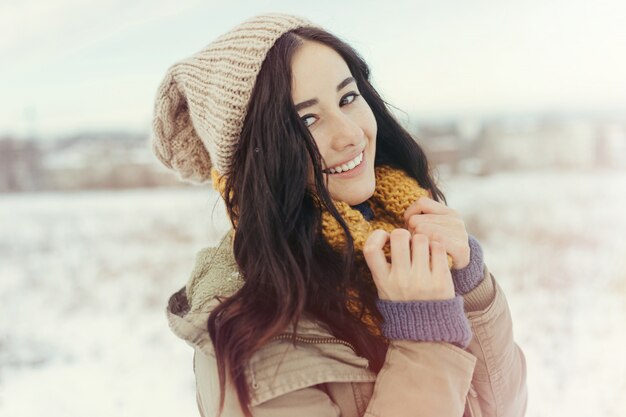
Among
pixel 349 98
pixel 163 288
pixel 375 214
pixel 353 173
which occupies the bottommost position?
pixel 163 288

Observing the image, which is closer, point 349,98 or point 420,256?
point 420,256

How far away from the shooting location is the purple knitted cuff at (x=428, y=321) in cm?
66

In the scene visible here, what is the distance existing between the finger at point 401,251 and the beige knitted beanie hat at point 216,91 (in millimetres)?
287

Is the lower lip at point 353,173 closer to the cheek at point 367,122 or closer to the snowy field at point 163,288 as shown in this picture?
the cheek at point 367,122

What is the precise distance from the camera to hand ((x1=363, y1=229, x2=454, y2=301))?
671 millimetres

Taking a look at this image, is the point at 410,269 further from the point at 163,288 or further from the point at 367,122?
the point at 163,288

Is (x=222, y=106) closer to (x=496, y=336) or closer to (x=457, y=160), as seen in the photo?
(x=496, y=336)

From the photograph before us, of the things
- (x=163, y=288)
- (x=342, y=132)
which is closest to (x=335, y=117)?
(x=342, y=132)

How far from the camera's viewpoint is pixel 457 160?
2686 millimetres

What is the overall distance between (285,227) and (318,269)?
79 millimetres

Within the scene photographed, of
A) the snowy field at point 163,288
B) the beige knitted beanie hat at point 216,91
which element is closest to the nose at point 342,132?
the beige knitted beanie hat at point 216,91

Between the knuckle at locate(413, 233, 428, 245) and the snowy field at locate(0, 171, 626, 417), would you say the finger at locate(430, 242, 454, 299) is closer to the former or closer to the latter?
the knuckle at locate(413, 233, 428, 245)

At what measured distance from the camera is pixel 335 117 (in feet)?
2.48

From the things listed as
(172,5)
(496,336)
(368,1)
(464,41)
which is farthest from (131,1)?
(496,336)
